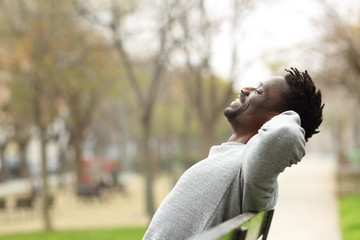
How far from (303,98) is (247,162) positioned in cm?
48

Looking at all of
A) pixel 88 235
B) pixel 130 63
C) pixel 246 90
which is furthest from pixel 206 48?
pixel 246 90

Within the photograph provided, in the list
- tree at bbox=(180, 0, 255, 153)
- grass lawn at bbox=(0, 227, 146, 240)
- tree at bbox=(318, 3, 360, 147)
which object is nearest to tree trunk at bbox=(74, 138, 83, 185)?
tree at bbox=(180, 0, 255, 153)

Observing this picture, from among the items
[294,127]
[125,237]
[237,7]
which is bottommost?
[125,237]

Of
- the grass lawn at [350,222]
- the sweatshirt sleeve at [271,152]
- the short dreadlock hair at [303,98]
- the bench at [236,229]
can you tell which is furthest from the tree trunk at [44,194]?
the sweatshirt sleeve at [271,152]

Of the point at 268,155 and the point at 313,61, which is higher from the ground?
the point at 313,61

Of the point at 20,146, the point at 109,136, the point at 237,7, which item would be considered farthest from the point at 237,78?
the point at 109,136

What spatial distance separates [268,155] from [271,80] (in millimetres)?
533

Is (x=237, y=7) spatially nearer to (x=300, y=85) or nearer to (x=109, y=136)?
(x=300, y=85)

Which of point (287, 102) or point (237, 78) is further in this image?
point (237, 78)

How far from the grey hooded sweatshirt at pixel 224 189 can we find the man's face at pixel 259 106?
0.57ft

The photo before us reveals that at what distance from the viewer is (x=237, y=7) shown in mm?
A: 19344

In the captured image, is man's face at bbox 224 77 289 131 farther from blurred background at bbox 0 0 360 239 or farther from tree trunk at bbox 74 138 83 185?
tree trunk at bbox 74 138 83 185

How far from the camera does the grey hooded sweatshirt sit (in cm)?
206

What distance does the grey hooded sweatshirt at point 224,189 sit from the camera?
6.77ft
